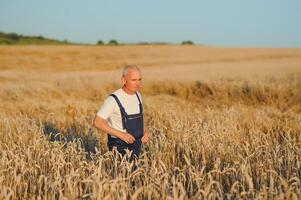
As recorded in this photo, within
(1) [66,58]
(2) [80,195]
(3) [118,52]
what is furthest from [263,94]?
(3) [118,52]

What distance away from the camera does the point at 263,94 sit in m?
13.6

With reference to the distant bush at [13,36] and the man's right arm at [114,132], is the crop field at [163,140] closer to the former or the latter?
the man's right arm at [114,132]

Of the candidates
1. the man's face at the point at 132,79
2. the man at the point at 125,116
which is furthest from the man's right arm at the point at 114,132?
the man's face at the point at 132,79

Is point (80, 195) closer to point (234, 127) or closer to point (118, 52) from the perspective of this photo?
point (234, 127)

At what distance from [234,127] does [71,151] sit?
2968 millimetres

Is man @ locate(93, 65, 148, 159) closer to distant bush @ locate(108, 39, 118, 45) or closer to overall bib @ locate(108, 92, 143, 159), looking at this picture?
overall bib @ locate(108, 92, 143, 159)

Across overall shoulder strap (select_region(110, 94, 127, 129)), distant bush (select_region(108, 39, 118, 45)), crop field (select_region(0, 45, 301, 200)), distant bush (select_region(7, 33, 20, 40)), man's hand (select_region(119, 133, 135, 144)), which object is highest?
distant bush (select_region(7, 33, 20, 40))

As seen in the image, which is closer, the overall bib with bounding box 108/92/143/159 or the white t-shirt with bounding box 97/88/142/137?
the white t-shirt with bounding box 97/88/142/137

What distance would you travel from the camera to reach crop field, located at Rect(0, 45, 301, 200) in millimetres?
4355

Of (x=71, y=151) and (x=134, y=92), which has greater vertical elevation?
(x=134, y=92)

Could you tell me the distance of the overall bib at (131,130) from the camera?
5.30 metres

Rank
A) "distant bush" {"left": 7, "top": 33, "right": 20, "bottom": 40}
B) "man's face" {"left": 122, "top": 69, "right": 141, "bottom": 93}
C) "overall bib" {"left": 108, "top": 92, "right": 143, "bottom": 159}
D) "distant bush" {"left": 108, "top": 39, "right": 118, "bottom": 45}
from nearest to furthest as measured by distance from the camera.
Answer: "man's face" {"left": 122, "top": 69, "right": 141, "bottom": 93}, "overall bib" {"left": 108, "top": 92, "right": 143, "bottom": 159}, "distant bush" {"left": 7, "top": 33, "right": 20, "bottom": 40}, "distant bush" {"left": 108, "top": 39, "right": 118, "bottom": 45}

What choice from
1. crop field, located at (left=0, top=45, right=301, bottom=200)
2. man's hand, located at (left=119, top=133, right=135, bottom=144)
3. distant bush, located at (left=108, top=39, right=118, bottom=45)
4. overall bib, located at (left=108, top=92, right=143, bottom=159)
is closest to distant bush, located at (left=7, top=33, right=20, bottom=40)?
distant bush, located at (left=108, top=39, right=118, bottom=45)

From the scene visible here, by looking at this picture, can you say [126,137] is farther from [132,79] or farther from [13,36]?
[13,36]
